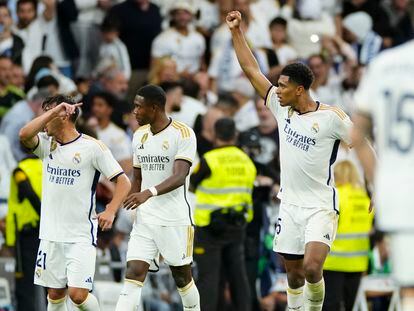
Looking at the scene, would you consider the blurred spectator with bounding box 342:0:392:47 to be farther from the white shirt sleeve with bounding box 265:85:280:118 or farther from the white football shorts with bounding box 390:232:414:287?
the white football shorts with bounding box 390:232:414:287

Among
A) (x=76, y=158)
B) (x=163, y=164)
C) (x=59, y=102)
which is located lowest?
(x=163, y=164)

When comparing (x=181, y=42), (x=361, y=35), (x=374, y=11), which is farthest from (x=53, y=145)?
(x=374, y=11)

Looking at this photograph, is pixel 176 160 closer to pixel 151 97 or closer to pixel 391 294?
pixel 151 97

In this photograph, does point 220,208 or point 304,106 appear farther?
point 220,208

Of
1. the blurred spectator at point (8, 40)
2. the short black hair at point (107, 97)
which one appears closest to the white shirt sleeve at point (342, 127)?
the short black hair at point (107, 97)

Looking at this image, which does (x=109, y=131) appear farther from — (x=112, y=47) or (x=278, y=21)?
(x=278, y=21)

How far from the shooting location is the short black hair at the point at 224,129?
1689 centimetres

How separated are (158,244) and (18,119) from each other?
4.78m

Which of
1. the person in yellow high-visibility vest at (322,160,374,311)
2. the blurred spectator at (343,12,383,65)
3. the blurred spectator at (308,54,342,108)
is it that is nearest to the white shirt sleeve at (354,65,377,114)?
the person in yellow high-visibility vest at (322,160,374,311)

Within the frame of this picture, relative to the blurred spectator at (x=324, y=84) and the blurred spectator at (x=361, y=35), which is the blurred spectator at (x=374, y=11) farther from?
the blurred spectator at (x=324, y=84)

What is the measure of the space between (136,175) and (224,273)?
365 centimetres

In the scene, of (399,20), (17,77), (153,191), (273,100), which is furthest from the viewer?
(399,20)

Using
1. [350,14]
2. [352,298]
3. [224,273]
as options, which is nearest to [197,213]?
[224,273]

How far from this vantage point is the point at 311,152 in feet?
45.0
